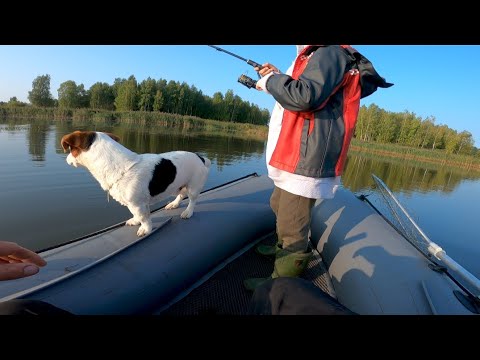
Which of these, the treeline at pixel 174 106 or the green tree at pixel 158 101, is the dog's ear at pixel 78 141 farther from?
the green tree at pixel 158 101

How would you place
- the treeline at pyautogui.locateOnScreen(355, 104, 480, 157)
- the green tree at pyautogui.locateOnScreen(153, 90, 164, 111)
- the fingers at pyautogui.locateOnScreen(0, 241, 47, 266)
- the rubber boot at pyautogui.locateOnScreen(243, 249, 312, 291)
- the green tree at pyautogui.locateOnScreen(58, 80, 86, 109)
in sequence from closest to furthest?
1. the fingers at pyautogui.locateOnScreen(0, 241, 47, 266)
2. the rubber boot at pyautogui.locateOnScreen(243, 249, 312, 291)
3. the green tree at pyautogui.locateOnScreen(58, 80, 86, 109)
4. the treeline at pyautogui.locateOnScreen(355, 104, 480, 157)
5. the green tree at pyautogui.locateOnScreen(153, 90, 164, 111)

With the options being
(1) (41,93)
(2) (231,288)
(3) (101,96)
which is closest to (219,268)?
(2) (231,288)

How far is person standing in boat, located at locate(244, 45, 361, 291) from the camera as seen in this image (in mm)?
1773

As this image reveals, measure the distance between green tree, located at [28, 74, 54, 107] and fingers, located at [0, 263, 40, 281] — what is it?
64402 millimetres

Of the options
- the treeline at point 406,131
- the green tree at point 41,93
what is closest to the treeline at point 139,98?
the green tree at point 41,93

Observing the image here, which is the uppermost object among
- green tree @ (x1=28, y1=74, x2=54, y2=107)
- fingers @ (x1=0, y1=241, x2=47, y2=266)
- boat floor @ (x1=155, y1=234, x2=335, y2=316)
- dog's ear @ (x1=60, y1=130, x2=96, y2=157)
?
green tree @ (x1=28, y1=74, x2=54, y2=107)

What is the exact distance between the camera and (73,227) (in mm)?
5254

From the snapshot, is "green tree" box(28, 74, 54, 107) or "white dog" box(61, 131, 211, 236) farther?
"green tree" box(28, 74, 54, 107)

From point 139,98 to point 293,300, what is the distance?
63724 millimetres

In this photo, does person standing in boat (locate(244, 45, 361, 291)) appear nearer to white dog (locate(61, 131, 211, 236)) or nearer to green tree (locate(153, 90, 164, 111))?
white dog (locate(61, 131, 211, 236))

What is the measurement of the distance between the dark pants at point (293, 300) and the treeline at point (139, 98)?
5072 centimetres

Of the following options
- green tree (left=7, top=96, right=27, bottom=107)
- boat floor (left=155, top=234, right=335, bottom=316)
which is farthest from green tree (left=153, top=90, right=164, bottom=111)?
boat floor (left=155, top=234, right=335, bottom=316)
